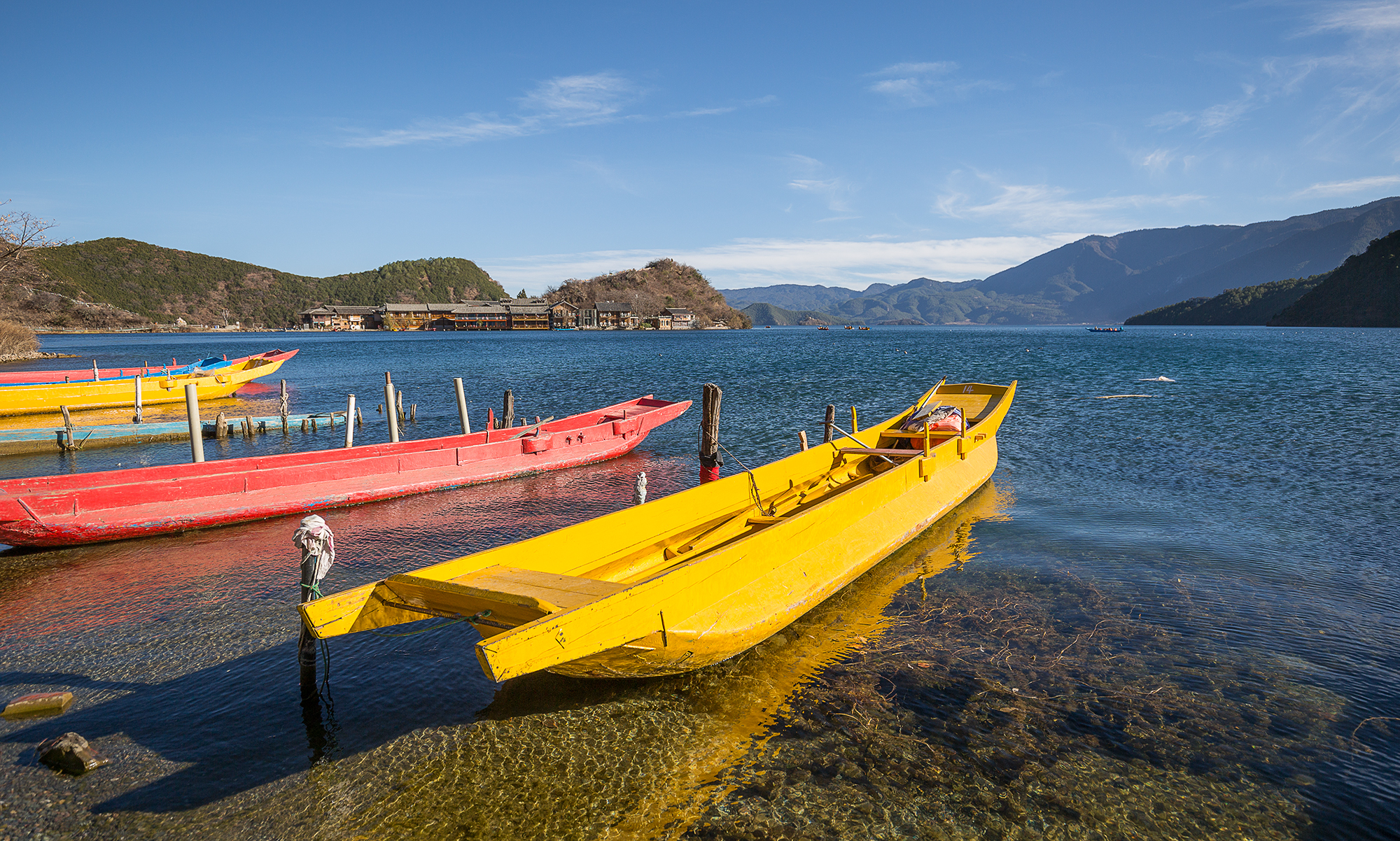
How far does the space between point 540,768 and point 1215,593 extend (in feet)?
28.2

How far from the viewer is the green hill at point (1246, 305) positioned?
128250mm

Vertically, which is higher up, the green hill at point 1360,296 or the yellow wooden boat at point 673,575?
the green hill at point 1360,296

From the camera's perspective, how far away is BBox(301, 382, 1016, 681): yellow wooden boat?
4.73 meters

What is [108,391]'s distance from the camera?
23.4 metres

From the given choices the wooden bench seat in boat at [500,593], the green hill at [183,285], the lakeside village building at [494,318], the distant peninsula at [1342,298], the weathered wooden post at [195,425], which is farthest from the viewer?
the lakeside village building at [494,318]

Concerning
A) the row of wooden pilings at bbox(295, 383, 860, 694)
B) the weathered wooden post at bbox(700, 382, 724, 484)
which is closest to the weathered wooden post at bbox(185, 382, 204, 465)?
the row of wooden pilings at bbox(295, 383, 860, 694)

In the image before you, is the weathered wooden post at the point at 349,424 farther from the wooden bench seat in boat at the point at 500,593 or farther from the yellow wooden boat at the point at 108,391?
the wooden bench seat in boat at the point at 500,593

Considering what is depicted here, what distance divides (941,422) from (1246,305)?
557 feet

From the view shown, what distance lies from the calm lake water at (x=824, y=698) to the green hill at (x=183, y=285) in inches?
5752

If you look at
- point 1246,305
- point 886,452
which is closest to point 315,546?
point 886,452

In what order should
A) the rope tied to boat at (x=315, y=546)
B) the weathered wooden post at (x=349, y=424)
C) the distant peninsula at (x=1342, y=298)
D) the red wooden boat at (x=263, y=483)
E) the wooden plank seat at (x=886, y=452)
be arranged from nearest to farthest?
the rope tied to boat at (x=315, y=546)
the red wooden boat at (x=263, y=483)
the wooden plank seat at (x=886, y=452)
the weathered wooden post at (x=349, y=424)
the distant peninsula at (x=1342, y=298)

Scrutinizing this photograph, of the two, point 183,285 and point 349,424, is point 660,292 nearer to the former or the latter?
point 183,285

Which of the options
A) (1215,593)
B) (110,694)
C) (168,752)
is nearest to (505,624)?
(168,752)

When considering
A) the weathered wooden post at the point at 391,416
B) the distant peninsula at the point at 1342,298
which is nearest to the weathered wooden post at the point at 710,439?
the weathered wooden post at the point at 391,416
